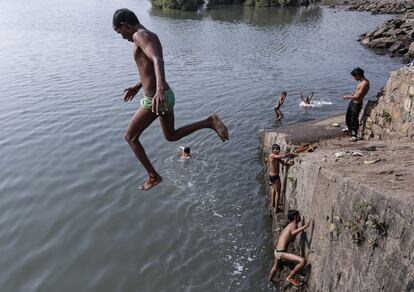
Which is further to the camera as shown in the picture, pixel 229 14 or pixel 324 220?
pixel 229 14

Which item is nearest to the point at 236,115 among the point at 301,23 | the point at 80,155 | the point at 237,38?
the point at 80,155

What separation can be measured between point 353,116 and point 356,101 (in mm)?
501

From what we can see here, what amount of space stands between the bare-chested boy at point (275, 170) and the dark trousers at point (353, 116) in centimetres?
241

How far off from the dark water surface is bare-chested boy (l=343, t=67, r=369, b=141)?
3.84 metres

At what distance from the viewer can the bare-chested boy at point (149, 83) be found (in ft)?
19.0

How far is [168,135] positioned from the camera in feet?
22.4

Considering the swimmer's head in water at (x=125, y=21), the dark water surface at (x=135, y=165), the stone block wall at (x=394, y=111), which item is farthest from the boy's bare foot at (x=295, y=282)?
the swimmer's head in water at (x=125, y=21)

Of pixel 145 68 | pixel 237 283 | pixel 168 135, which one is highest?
pixel 145 68

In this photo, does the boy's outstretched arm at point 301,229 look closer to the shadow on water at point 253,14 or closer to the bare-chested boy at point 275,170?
the bare-chested boy at point 275,170

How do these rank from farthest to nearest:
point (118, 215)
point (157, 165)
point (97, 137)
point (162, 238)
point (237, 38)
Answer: point (237, 38) → point (97, 137) → point (157, 165) → point (118, 215) → point (162, 238)

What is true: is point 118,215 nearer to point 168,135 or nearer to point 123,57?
point 168,135

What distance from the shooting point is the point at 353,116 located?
42.3 ft

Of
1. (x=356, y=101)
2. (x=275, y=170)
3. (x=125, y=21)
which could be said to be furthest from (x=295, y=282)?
(x=125, y=21)

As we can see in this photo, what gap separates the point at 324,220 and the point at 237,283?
3.29 m
